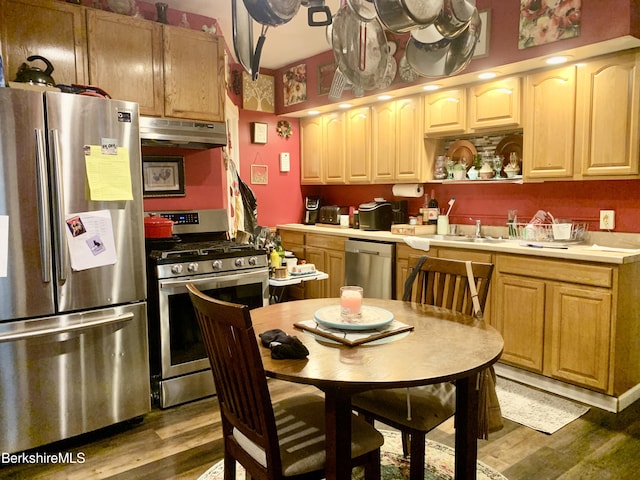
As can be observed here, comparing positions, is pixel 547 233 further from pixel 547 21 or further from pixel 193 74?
pixel 193 74

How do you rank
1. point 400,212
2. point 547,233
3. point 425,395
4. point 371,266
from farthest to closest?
point 400,212
point 371,266
point 547,233
point 425,395

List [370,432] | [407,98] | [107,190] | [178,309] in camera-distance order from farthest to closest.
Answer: [407,98] < [178,309] < [107,190] < [370,432]

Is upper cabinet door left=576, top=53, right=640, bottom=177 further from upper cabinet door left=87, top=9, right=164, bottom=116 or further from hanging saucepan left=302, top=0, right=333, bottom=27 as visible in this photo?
upper cabinet door left=87, top=9, right=164, bottom=116

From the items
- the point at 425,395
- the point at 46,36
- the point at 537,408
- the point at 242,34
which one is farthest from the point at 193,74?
the point at 537,408

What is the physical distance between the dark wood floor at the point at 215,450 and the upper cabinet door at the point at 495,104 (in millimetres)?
2021

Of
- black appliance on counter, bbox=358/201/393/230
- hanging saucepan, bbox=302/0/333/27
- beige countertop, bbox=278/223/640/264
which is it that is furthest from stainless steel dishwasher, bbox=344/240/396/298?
hanging saucepan, bbox=302/0/333/27

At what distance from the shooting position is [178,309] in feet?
9.39

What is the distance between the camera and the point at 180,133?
3.21 meters

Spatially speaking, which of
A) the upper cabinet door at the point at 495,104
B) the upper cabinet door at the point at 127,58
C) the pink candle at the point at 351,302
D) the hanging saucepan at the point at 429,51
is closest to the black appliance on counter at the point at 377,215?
the upper cabinet door at the point at 495,104

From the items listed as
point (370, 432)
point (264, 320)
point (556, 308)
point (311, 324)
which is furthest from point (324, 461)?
point (556, 308)

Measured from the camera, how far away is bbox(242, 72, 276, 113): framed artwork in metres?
5.11

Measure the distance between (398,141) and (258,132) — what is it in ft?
5.50

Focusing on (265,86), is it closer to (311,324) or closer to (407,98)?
(407,98)

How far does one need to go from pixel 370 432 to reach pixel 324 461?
8.6 inches
